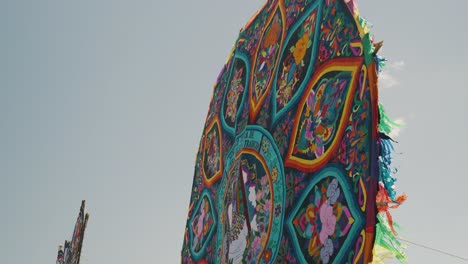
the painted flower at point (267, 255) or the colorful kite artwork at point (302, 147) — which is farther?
the painted flower at point (267, 255)

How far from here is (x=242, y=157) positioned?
373 cm

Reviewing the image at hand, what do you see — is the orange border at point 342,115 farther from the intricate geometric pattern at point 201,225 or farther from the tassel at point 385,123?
the intricate geometric pattern at point 201,225

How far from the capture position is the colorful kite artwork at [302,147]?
2.26 meters

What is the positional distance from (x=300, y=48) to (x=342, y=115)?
79cm

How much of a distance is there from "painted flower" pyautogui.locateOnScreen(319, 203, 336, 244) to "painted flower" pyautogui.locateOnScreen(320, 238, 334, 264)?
3 centimetres

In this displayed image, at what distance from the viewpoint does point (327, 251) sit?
8.07 feet

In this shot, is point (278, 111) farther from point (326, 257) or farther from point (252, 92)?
point (326, 257)

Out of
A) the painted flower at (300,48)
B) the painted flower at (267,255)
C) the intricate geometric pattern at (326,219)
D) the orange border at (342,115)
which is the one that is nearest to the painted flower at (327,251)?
the intricate geometric pattern at (326,219)

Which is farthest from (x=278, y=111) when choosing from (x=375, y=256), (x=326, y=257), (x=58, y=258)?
(x=58, y=258)

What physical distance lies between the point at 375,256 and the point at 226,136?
2.42m

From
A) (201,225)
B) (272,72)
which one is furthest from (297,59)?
(201,225)

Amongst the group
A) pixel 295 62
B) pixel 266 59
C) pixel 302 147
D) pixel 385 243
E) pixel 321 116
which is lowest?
pixel 385 243

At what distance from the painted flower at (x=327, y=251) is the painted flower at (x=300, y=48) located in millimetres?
1157

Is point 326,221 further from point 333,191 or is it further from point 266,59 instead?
point 266,59
